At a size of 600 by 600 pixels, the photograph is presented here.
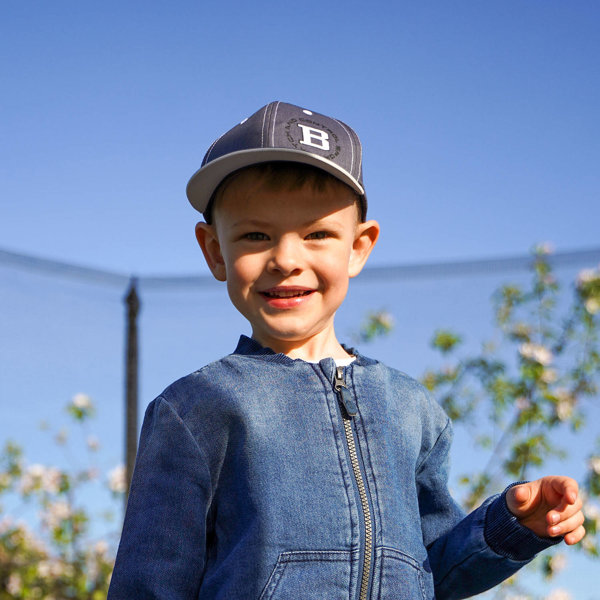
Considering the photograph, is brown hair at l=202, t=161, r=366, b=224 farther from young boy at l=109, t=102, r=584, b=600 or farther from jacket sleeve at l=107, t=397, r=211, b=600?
jacket sleeve at l=107, t=397, r=211, b=600

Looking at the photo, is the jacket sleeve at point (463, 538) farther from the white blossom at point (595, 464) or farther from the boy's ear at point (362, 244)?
the white blossom at point (595, 464)

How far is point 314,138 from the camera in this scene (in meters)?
1.37

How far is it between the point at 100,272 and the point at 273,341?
2.47 metres

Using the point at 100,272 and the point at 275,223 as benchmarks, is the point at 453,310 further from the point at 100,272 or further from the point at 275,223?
the point at 275,223

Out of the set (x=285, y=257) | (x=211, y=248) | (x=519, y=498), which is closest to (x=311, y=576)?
(x=519, y=498)

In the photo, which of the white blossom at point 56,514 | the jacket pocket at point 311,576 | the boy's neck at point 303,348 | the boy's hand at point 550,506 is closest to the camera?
the jacket pocket at point 311,576

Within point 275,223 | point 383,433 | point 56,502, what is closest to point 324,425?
point 383,433

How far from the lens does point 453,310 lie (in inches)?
145

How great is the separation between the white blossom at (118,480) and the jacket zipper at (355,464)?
2586 mm

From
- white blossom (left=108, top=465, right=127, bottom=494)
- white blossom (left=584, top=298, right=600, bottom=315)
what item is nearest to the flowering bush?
white blossom (left=108, top=465, right=127, bottom=494)

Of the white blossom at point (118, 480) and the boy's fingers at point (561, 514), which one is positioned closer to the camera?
the boy's fingers at point (561, 514)

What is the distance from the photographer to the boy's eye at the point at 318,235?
136 centimetres

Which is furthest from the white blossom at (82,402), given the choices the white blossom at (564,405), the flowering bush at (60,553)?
the white blossom at (564,405)

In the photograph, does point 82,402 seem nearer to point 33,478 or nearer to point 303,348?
point 33,478
